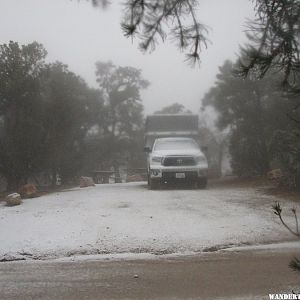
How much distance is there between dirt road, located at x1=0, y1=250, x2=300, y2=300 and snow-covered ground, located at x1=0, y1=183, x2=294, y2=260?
2.11 ft

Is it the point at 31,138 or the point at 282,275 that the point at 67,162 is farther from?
the point at 282,275

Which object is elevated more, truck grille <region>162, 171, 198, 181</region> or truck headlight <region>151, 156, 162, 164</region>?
truck headlight <region>151, 156, 162, 164</region>

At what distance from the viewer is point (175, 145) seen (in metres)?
16.6

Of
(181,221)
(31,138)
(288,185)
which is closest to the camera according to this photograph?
(181,221)

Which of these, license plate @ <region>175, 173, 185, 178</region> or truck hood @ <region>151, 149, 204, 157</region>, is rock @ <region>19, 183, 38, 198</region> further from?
license plate @ <region>175, 173, 185, 178</region>

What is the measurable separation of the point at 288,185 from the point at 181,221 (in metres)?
6.12

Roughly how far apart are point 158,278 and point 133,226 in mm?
2762

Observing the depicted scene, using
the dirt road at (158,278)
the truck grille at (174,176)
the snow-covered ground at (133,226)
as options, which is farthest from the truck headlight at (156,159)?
the dirt road at (158,278)

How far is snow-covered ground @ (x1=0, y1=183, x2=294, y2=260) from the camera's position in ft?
25.2

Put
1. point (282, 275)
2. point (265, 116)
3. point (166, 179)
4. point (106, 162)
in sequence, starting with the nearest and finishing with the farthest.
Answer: point (282, 275)
point (166, 179)
point (265, 116)
point (106, 162)

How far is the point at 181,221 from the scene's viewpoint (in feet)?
30.1

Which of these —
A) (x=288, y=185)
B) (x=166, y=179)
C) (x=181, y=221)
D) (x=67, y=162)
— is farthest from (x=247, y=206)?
(x=67, y=162)

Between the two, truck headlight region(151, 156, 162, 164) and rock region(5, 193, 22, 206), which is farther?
truck headlight region(151, 156, 162, 164)

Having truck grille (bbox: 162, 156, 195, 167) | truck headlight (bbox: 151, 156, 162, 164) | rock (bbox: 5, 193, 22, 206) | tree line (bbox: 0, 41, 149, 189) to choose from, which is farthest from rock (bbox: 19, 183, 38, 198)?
truck grille (bbox: 162, 156, 195, 167)
